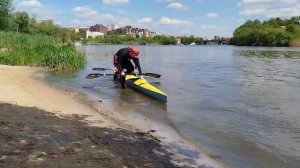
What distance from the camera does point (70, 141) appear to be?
690 centimetres

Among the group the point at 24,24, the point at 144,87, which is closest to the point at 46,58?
the point at 144,87

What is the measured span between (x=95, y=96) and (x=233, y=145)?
757 centimetres

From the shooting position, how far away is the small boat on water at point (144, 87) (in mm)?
13914

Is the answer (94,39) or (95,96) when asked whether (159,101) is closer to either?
(95,96)

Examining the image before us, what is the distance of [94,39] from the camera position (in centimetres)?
17975

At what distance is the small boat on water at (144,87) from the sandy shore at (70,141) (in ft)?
12.2

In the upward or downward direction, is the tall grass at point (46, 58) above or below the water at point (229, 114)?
above

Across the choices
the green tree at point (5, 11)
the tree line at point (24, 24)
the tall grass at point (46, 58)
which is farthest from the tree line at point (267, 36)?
the tall grass at point (46, 58)

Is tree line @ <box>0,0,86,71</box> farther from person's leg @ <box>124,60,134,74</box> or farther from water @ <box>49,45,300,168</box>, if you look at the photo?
person's leg @ <box>124,60,134,74</box>

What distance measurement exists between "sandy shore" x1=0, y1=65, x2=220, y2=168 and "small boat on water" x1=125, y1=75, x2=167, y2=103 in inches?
146

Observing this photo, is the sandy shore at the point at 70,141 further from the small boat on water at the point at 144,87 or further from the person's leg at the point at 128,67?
the person's leg at the point at 128,67

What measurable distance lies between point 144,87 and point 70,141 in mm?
8356

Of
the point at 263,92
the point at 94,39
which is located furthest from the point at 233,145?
the point at 94,39

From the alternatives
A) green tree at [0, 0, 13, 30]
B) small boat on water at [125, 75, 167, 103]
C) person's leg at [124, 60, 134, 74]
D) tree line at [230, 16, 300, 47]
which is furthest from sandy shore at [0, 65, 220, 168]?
tree line at [230, 16, 300, 47]
